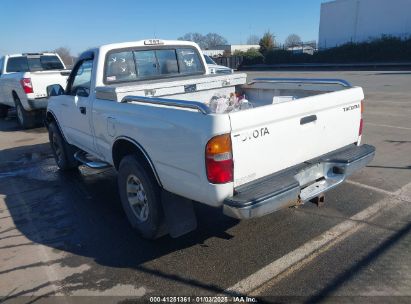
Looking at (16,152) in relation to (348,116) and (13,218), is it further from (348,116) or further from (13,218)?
(348,116)

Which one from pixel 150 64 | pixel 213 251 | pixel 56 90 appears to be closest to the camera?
pixel 213 251

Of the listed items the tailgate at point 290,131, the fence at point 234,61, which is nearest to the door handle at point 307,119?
the tailgate at point 290,131

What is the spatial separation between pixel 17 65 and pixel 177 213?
1070 centimetres

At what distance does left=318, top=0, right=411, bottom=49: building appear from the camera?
45.4 meters

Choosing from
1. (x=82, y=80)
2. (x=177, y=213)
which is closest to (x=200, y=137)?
(x=177, y=213)

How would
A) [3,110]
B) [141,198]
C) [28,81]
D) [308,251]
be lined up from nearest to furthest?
[308,251] < [141,198] < [28,81] < [3,110]

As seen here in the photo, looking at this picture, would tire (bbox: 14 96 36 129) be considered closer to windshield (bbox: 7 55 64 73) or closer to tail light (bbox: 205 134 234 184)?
windshield (bbox: 7 55 64 73)

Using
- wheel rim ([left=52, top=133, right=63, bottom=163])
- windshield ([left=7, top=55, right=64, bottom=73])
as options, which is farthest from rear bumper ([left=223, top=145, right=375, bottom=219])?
windshield ([left=7, top=55, right=64, bottom=73])

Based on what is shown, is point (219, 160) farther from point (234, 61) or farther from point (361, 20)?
point (361, 20)

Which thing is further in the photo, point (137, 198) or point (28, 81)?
point (28, 81)

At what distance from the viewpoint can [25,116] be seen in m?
10.8

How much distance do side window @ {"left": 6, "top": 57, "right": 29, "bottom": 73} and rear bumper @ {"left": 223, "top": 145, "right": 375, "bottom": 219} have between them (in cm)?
1115

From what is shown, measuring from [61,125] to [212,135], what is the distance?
3.99 meters

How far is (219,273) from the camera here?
331cm
